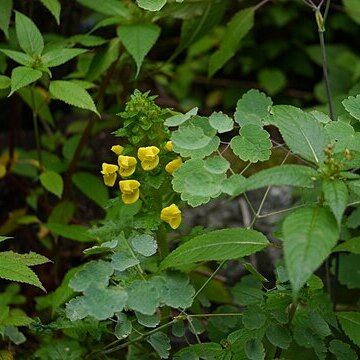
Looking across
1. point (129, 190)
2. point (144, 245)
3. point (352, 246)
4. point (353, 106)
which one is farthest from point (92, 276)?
point (353, 106)

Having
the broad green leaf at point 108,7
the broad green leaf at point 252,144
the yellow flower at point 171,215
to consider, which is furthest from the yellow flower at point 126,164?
the broad green leaf at point 108,7

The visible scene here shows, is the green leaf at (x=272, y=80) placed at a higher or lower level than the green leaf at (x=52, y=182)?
lower

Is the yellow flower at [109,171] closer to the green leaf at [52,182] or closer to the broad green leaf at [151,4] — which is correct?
the broad green leaf at [151,4]

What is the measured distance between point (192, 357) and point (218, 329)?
0.90ft

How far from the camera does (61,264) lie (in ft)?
7.41

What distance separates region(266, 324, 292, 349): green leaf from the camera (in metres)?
1.36

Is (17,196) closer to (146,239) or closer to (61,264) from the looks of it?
(61,264)

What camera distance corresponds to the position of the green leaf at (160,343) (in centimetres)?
137

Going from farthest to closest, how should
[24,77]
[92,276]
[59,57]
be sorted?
[59,57]
[24,77]
[92,276]

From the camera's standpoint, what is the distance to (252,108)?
1535 millimetres

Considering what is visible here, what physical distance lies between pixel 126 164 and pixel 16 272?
0.97ft

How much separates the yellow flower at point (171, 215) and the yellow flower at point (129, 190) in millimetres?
65

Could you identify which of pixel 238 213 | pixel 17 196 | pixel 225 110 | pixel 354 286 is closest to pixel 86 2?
pixel 17 196

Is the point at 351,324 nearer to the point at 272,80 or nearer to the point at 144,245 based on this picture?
the point at 144,245
